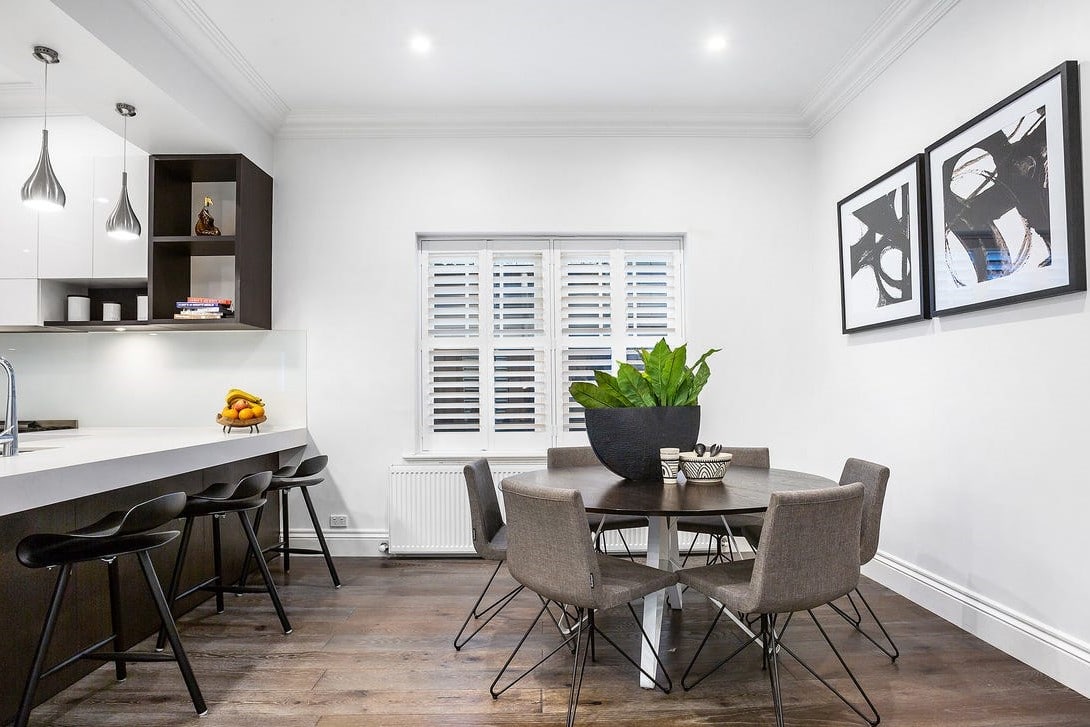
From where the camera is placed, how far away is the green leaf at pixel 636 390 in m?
2.74

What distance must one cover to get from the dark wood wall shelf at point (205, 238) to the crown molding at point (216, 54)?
0.37 metres

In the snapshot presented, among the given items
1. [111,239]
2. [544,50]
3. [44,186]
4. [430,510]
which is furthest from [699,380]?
[111,239]

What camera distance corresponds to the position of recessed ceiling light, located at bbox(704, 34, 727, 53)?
3.51 metres

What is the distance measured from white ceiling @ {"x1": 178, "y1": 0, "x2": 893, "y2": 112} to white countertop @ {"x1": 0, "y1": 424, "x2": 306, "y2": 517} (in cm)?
204

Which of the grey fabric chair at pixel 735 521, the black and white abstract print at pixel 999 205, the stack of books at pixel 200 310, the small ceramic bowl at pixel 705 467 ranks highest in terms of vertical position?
the black and white abstract print at pixel 999 205

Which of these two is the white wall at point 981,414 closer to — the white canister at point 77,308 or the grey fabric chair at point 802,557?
the grey fabric chair at point 802,557

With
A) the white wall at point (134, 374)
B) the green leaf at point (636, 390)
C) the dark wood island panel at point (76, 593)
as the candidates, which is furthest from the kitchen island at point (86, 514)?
the green leaf at point (636, 390)

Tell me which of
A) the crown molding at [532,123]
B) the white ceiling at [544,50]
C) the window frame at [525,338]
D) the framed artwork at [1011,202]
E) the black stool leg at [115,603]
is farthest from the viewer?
the window frame at [525,338]

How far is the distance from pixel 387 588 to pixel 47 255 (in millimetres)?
2847

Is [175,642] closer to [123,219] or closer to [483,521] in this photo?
[483,521]

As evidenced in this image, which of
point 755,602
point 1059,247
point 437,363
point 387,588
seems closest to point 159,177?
point 437,363

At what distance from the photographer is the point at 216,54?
11.5 feet

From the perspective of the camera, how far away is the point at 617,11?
10.7ft

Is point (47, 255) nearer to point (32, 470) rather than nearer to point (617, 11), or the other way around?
point (32, 470)
